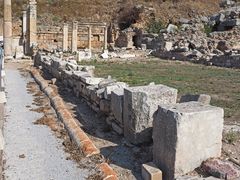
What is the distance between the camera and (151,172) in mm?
5211

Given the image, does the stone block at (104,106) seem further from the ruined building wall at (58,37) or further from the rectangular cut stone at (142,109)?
the ruined building wall at (58,37)

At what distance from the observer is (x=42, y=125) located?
8570mm

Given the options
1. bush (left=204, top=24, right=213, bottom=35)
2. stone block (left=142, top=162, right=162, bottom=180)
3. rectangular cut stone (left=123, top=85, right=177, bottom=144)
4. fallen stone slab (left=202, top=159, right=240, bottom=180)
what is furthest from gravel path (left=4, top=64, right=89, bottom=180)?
bush (left=204, top=24, right=213, bottom=35)

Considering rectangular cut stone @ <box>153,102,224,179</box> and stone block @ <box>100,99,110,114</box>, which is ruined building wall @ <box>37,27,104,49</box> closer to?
stone block @ <box>100,99,110,114</box>

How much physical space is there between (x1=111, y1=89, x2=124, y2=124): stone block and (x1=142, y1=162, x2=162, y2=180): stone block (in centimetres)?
195

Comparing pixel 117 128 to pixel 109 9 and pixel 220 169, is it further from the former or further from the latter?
pixel 109 9

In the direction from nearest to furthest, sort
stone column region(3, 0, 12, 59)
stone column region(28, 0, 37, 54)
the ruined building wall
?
1. stone column region(3, 0, 12, 59)
2. stone column region(28, 0, 37, 54)
3. the ruined building wall

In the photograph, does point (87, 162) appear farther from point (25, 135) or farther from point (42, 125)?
point (42, 125)

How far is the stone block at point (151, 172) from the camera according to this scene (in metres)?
5.18

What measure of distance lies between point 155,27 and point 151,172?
38206 millimetres

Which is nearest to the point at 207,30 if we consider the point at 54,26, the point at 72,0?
the point at 54,26

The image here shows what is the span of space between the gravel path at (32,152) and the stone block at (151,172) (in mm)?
891

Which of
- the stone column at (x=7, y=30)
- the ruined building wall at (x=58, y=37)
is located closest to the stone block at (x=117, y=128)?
the stone column at (x=7, y=30)

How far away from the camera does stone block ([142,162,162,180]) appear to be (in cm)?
518
